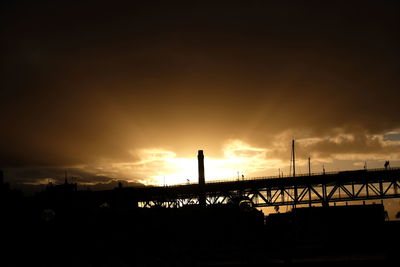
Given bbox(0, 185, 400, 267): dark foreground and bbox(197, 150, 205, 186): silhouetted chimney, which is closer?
bbox(0, 185, 400, 267): dark foreground

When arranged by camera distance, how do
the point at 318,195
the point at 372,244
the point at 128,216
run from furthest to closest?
the point at 318,195
the point at 128,216
the point at 372,244

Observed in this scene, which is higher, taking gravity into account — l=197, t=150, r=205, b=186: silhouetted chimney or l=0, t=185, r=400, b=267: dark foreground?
l=197, t=150, r=205, b=186: silhouetted chimney

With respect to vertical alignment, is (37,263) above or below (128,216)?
below

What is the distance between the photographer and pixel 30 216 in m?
48.8

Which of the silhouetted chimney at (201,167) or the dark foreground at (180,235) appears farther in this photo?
the silhouetted chimney at (201,167)

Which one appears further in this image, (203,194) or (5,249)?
(203,194)

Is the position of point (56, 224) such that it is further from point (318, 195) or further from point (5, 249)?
point (318, 195)

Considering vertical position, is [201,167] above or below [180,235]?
above

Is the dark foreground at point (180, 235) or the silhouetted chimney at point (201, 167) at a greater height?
the silhouetted chimney at point (201, 167)

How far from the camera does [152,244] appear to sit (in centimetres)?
4947

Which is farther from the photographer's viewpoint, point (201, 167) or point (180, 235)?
point (201, 167)

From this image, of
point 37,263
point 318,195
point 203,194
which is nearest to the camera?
point 37,263

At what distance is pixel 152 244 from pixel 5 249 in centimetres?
1661

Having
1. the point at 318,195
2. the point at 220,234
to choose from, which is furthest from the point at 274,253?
the point at 318,195
